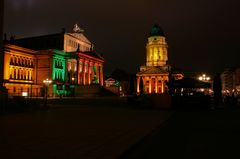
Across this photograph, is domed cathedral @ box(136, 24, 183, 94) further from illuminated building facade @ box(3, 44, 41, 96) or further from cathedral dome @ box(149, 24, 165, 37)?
illuminated building facade @ box(3, 44, 41, 96)

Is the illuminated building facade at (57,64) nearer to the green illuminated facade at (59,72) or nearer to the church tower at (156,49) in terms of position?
the green illuminated facade at (59,72)

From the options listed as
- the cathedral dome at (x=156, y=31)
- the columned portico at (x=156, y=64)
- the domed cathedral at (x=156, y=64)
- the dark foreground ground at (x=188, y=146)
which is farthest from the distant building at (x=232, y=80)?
the dark foreground ground at (x=188, y=146)

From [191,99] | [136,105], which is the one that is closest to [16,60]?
[136,105]

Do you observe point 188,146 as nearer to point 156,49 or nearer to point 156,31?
point 156,49

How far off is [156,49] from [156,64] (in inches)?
335

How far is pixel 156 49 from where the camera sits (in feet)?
468

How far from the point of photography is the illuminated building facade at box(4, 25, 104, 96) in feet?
248

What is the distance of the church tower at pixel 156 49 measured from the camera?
143 m

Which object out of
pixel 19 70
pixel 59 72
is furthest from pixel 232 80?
pixel 19 70

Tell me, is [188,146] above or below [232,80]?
below

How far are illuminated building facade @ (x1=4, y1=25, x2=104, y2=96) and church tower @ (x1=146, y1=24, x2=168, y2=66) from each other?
138 feet

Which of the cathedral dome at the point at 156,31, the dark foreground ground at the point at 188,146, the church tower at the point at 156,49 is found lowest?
the dark foreground ground at the point at 188,146

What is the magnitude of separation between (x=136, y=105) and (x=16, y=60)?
49.2 m

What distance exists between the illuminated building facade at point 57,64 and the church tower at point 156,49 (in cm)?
4215
